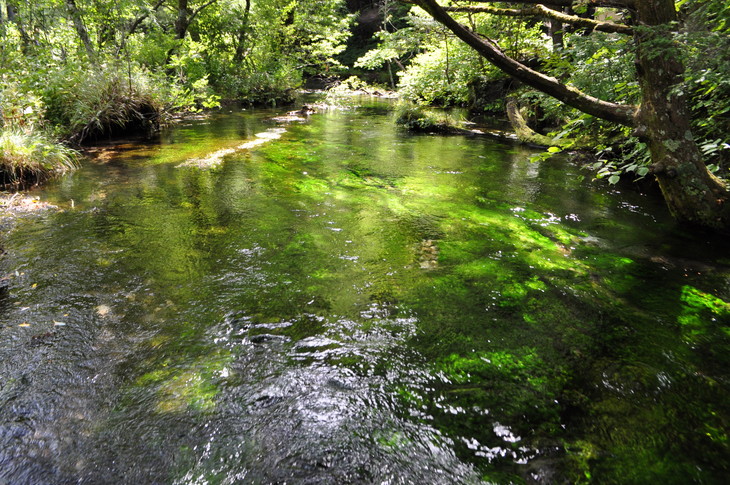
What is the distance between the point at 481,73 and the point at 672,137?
7.95m

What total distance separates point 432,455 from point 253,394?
3.15ft

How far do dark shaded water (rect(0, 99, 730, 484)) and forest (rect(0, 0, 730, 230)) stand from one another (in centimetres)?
104

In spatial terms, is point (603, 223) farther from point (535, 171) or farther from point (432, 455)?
point (432, 455)

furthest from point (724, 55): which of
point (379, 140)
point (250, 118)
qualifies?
point (250, 118)

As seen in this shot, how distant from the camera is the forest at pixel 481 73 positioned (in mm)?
3338

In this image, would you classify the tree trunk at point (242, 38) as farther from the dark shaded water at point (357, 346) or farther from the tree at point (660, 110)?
the tree at point (660, 110)

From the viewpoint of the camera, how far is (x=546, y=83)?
12.4 ft

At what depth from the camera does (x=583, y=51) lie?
3.68 meters

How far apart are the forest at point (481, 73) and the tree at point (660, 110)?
1 centimetres

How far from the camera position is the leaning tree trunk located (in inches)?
125

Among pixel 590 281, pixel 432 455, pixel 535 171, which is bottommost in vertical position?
pixel 432 455

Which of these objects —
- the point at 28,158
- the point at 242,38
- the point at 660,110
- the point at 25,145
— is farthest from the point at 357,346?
the point at 242,38

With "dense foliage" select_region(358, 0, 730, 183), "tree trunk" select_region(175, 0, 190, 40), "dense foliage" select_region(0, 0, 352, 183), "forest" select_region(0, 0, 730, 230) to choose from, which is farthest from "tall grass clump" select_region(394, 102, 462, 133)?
"tree trunk" select_region(175, 0, 190, 40)

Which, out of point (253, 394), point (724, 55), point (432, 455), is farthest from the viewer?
point (724, 55)
